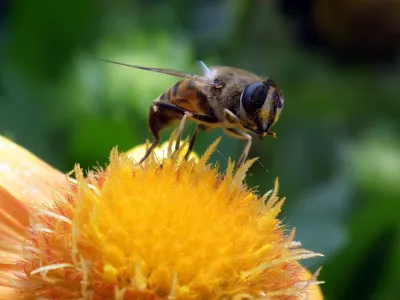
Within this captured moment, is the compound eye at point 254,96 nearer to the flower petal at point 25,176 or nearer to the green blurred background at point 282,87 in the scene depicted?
the flower petal at point 25,176

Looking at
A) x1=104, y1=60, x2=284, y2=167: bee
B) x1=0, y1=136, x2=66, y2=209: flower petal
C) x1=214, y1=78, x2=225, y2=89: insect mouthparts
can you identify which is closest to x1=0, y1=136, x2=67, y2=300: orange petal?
x1=0, y1=136, x2=66, y2=209: flower petal

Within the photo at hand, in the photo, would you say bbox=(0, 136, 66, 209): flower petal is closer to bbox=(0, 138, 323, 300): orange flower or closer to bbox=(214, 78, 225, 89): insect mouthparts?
bbox=(0, 138, 323, 300): orange flower

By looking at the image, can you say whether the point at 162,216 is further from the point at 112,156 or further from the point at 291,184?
the point at 291,184

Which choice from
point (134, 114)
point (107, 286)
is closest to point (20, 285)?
point (107, 286)

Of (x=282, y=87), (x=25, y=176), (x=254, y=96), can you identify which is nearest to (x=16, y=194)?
(x=25, y=176)

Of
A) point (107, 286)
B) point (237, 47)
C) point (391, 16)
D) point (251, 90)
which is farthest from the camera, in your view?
point (391, 16)

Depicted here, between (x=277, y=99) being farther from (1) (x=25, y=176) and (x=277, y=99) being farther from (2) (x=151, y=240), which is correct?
(1) (x=25, y=176)
